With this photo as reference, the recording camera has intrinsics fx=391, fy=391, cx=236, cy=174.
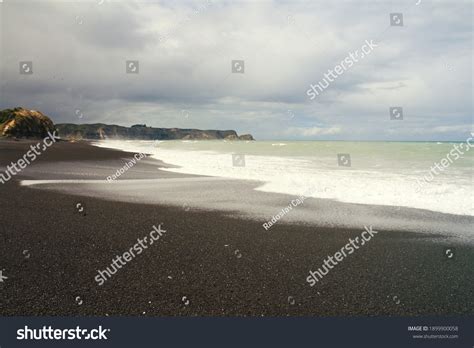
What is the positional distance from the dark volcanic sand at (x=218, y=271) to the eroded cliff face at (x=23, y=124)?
3498 inches

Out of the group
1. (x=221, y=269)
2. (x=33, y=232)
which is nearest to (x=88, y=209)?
(x=33, y=232)

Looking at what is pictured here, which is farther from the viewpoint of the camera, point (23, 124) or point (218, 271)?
point (23, 124)

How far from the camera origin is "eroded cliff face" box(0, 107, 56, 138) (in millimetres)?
87000

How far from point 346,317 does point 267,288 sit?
52.0 inches

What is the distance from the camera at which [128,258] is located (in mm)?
7531

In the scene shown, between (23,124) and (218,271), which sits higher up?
(23,124)

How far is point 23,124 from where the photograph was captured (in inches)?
3590

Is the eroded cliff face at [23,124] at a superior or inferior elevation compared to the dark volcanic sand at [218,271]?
→ superior

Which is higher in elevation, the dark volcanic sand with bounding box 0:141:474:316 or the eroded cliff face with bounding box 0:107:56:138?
the eroded cliff face with bounding box 0:107:56:138

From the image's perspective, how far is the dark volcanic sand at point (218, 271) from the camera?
5.72m

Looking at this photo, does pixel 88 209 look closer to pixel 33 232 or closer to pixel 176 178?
pixel 33 232

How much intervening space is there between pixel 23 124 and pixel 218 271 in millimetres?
98624

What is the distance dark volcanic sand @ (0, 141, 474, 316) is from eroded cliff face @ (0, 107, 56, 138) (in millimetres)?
88860

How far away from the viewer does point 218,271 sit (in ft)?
22.7
